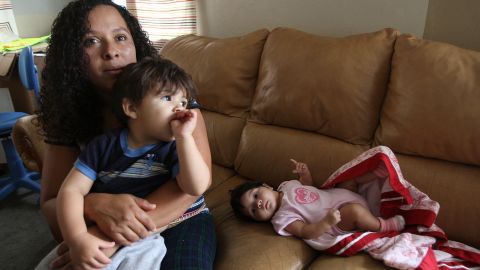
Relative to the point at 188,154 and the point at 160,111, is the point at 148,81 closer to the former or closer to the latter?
the point at 160,111

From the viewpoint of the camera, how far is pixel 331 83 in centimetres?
154

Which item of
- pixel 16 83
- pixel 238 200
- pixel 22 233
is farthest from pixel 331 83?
pixel 16 83

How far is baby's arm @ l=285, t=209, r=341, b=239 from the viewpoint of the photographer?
1.20m

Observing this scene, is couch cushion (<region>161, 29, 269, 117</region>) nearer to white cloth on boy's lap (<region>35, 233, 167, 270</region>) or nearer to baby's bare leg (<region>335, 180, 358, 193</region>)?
baby's bare leg (<region>335, 180, 358, 193</region>)

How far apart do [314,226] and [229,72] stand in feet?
3.14

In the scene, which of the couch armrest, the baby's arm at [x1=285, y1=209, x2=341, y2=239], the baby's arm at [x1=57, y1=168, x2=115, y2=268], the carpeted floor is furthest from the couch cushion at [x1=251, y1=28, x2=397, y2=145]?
the carpeted floor

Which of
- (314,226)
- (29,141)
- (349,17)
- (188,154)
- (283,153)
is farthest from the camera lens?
(29,141)

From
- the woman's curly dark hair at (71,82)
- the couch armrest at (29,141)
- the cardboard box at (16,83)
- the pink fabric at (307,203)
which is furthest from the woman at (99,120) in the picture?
the cardboard box at (16,83)

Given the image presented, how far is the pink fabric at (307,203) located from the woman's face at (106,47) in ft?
2.55

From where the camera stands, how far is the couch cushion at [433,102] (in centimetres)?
129

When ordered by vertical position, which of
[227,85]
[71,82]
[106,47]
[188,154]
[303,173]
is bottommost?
[303,173]

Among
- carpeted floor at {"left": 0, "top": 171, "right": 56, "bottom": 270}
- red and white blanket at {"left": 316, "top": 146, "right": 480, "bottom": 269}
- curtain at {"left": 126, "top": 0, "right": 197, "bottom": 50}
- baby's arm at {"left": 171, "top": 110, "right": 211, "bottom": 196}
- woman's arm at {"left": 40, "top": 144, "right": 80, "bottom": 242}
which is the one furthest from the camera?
curtain at {"left": 126, "top": 0, "right": 197, "bottom": 50}

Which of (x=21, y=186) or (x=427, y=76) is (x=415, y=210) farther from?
(x=21, y=186)

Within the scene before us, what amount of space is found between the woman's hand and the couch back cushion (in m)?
0.92
